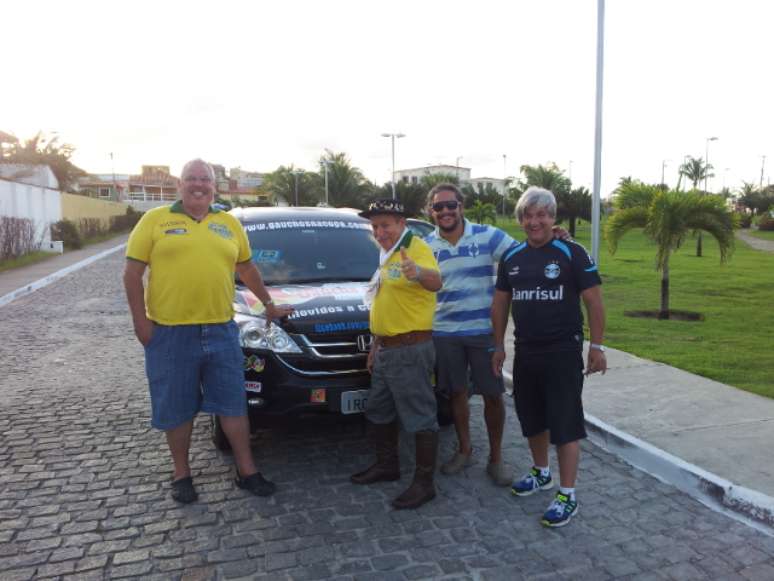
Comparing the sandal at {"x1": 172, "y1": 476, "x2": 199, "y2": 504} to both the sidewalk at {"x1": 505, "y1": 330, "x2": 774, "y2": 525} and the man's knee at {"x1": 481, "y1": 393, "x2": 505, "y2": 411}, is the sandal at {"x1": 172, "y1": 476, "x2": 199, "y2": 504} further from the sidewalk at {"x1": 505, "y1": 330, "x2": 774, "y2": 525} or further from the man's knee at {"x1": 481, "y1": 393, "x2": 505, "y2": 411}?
the sidewalk at {"x1": 505, "y1": 330, "x2": 774, "y2": 525}

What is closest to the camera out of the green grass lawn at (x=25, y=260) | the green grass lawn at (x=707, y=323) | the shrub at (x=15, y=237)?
the green grass lawn at (x=707, y=323)

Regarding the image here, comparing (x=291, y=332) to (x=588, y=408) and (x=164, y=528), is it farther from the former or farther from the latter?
(x=588, y=408)

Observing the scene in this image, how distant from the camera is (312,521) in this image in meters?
3.64

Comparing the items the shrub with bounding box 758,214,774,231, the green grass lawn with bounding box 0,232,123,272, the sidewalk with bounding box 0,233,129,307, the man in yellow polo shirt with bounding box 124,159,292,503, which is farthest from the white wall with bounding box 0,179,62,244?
the shrub with bounding box 758,214,774,231

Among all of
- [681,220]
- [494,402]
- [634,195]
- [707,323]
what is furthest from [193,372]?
[634,195]

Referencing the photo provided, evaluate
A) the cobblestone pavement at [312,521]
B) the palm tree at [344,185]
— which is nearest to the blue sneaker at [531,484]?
the cobblestone pavement at [312,521]

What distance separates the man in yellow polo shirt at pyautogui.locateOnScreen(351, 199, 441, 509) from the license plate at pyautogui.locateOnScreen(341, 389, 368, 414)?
0.26 m

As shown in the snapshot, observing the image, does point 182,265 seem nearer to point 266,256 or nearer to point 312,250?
point 266,256

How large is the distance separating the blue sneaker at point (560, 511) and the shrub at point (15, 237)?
67.2 ft

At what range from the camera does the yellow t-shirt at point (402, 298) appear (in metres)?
3.74

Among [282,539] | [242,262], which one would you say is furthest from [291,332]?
[282,539]

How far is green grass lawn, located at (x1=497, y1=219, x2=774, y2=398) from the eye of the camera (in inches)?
267

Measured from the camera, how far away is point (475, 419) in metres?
5.45

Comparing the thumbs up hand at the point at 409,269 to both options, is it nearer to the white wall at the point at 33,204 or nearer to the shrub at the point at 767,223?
the white wall at the point at 33,204
